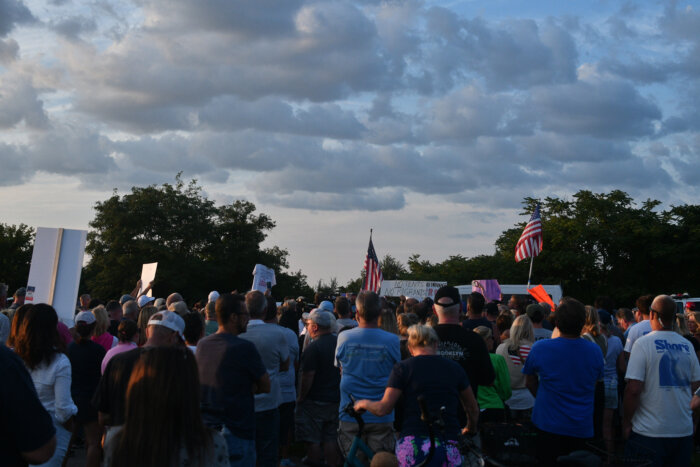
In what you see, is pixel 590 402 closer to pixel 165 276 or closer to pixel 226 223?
pixel 165 276

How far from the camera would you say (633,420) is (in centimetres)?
561

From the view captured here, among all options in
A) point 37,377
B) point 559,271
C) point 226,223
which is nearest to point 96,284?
point 226,223

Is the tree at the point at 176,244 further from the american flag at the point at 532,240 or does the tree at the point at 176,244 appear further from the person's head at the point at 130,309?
the person's head at the point at 130,309

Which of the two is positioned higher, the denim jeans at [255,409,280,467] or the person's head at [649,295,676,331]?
the person's head at [649,295,676,331]

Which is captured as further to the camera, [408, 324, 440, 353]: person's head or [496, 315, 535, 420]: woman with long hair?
[496, 315, 535, 420]: woman with long hair

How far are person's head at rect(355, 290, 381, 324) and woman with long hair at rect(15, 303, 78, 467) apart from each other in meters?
2.35

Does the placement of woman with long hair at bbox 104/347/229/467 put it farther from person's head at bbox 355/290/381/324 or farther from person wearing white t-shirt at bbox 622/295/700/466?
person wearing white t-shirt at bbox 622/295/700/466

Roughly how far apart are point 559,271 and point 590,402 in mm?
49256

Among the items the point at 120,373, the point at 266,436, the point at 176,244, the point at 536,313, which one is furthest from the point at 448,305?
the point at 176,244

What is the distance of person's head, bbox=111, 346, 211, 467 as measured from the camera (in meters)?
2.88

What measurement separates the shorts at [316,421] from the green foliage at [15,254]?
Answer: 195 feet

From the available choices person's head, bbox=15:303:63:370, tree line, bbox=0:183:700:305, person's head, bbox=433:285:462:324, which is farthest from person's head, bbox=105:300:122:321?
tree line, bbox=0:183:700:305

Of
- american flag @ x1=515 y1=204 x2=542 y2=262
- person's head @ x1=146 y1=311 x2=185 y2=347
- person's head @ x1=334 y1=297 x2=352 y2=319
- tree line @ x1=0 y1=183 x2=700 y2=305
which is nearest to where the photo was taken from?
person's head @ x1=146 y1=311 x2=185 y2=347

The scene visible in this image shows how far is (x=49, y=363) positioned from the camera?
516 centimetres
